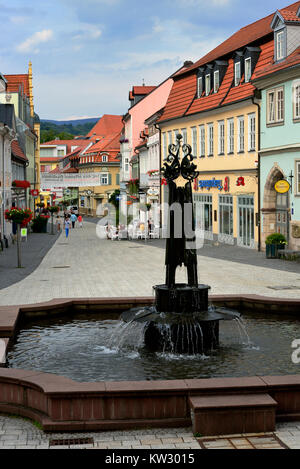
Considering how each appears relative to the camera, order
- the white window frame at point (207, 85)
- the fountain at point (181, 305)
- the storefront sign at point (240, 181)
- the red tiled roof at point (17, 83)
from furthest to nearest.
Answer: the red tiled roof at point (17, 83) < the white window frame at point (207, 85) < the storefront sign at point (240, 181) < the fountain at point (181, 305)

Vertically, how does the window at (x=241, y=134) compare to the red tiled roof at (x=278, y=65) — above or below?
below

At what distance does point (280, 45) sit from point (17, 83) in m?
34.7

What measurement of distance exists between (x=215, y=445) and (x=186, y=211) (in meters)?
5.36

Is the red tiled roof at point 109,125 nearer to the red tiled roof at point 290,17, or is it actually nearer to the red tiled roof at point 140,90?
the red tiled roof at point 140,90

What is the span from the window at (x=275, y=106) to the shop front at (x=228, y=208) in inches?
139

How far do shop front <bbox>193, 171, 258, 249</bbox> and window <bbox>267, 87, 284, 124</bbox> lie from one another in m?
3.54

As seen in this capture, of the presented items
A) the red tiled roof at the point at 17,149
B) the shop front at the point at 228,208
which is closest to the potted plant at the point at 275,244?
the shop front at the point at 228,208

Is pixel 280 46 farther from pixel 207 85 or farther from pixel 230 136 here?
pixel 207 85

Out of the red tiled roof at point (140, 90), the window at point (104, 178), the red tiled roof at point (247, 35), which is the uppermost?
the red tiled roof at point (140, 90)

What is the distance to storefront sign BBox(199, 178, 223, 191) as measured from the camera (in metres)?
40.4

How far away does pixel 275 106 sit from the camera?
31.7 metres

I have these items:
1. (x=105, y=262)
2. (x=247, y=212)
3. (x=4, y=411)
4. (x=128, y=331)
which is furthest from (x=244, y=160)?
(x=4, y=411)

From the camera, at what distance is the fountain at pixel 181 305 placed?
Answer: 11.9 metres

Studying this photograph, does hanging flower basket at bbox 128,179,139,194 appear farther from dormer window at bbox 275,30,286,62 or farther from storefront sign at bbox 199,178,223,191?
dormer window at bbox 275,30,286,62
